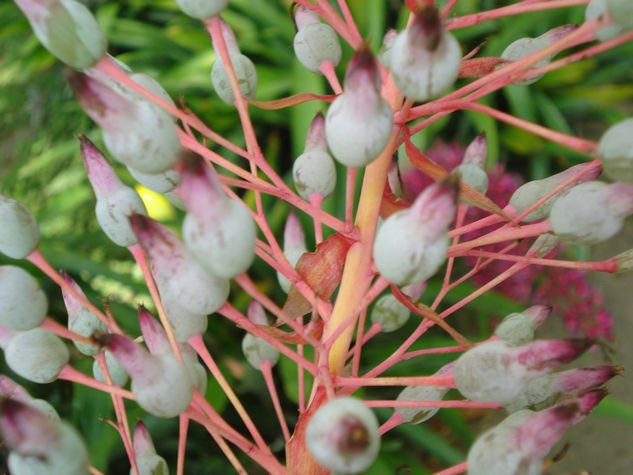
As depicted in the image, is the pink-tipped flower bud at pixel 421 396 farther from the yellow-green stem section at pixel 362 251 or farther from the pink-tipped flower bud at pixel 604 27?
the pink-tipped flower bud at pixel 604 27

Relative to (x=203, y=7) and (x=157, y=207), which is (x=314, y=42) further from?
(x=157, y=207)

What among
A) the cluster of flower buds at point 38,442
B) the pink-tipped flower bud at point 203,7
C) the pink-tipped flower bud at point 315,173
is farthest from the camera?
the pink-tipped flower bud at point 315,173

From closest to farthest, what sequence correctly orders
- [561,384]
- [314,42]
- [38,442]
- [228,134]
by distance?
[38,442], [561,384], [314,42], [228,134]

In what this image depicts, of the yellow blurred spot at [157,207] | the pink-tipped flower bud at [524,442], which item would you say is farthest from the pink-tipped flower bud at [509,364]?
the yellow blurred spot at [157,207]

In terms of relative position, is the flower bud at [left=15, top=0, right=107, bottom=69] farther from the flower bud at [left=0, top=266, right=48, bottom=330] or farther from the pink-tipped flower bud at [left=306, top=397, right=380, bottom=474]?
the pink-tipped flower bud at [left=306, top=397, right=380, bottom=474]

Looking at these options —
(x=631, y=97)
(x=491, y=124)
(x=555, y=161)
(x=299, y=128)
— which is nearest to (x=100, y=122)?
(x=299, y=128)

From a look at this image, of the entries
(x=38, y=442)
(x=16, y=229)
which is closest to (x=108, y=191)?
(x=16, y=229)

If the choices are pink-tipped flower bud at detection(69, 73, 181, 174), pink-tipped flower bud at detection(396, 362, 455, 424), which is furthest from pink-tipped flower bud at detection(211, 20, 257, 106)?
pink-tipped flower bud at detection(396, 362, 455, 424)
